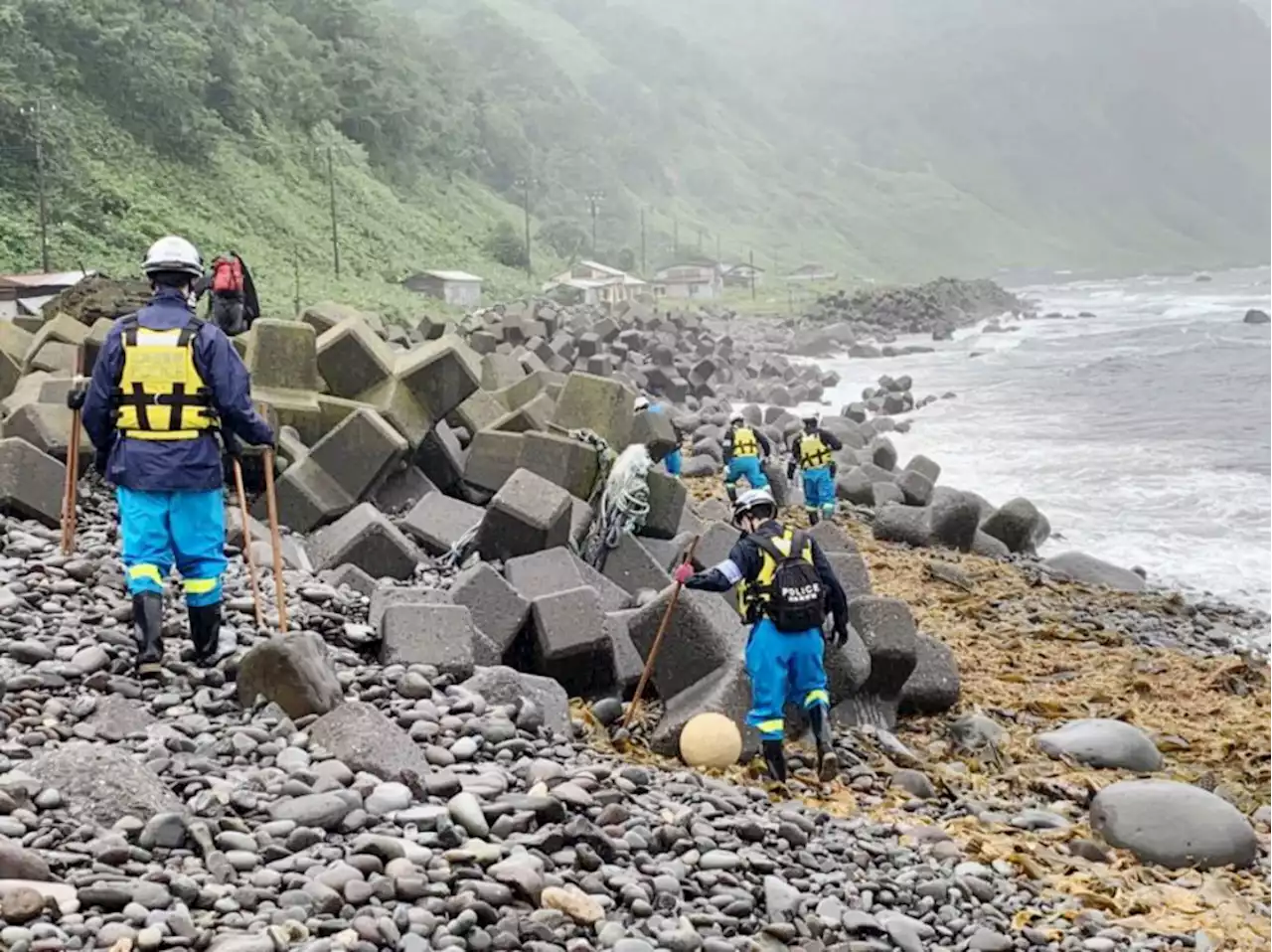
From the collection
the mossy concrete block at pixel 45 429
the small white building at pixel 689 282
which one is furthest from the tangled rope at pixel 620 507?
the small white building at pixel 689 282

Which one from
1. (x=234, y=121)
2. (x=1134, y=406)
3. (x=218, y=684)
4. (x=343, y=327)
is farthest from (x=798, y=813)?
(x=234, y=121)

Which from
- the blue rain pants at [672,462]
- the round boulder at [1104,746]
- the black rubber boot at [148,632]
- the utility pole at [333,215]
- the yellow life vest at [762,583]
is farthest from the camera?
the utility pole at [333,215]

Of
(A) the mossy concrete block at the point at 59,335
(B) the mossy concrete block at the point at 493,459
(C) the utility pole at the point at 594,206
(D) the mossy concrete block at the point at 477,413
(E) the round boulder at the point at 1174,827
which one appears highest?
(C) the utility pole at the point at 594,206

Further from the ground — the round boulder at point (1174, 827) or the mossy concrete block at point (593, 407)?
the mossy concrete block at point (593, 407)

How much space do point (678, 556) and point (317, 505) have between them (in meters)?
3.05

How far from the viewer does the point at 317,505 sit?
10.0m

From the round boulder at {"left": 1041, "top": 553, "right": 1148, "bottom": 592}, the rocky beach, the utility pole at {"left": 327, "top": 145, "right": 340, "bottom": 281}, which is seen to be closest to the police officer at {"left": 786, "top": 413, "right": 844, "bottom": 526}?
the round boulder at {"left": 1041, "top": 553, "right": 1148, "bottom": 592}

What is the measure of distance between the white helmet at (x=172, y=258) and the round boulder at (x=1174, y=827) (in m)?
5.66

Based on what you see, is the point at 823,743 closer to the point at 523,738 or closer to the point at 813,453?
the point at 523,738

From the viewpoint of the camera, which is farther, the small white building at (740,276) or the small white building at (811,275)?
the small white building at (811,275)

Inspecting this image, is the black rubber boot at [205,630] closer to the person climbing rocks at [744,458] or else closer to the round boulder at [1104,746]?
the round boulder at [1104,746]

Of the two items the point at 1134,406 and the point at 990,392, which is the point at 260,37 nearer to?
the point at 990,392

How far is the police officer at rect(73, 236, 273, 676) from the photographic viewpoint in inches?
245

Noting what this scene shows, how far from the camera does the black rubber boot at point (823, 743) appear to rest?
7.29m
